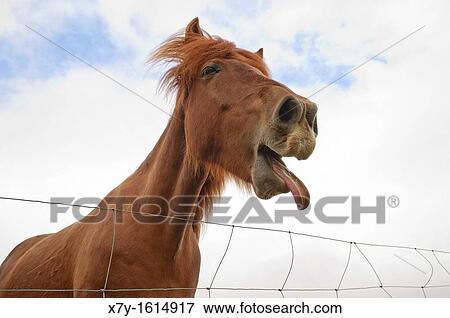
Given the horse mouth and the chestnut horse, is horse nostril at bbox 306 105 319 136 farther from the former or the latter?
the horse mouth

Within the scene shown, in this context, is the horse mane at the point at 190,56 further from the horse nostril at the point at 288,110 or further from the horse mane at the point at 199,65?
the horse nostril at the point at 288,110

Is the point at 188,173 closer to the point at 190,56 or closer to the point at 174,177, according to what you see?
the point at 174,177

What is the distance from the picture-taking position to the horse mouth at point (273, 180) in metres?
2.53

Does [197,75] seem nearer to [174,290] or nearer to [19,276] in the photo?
[174,290]

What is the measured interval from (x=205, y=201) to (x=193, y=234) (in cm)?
30

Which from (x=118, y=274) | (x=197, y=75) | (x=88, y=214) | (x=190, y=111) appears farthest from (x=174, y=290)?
(x=197, y=75)

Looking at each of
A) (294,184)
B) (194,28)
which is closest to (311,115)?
(294,184)

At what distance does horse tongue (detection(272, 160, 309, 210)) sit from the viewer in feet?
8.23

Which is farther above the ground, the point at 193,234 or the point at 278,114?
the point at 278,114

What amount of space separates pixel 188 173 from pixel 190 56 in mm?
930

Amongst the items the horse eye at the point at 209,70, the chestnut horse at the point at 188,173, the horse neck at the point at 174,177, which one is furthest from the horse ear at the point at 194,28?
the horse neck at the point at 174,177

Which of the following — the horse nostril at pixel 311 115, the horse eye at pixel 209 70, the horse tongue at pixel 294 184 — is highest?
the horse eye at pixel 209 70

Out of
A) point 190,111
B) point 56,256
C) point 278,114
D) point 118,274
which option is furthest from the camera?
point 56,256
